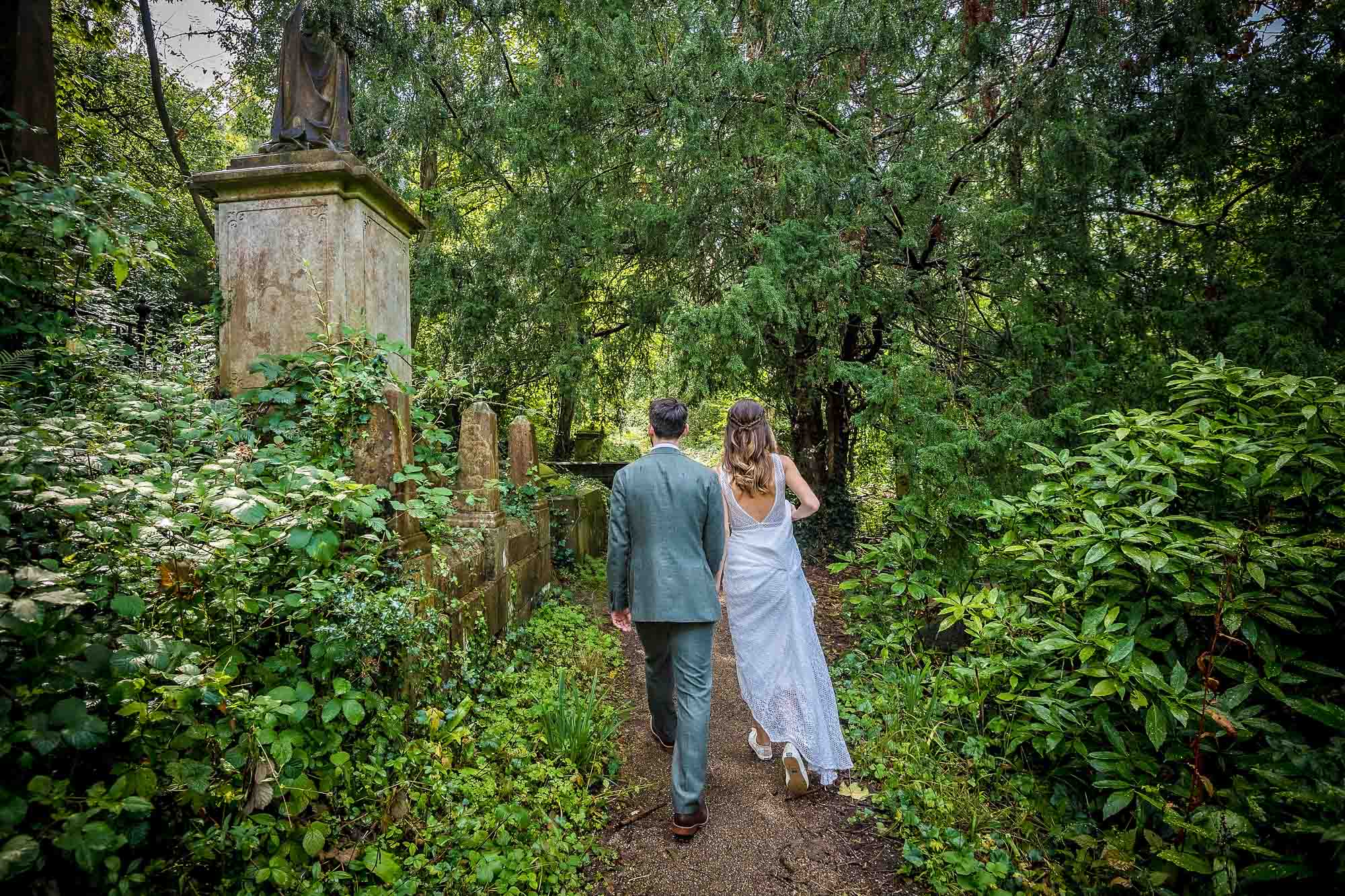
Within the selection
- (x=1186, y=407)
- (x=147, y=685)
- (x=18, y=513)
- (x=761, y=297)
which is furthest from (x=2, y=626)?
(x=761, y=297)

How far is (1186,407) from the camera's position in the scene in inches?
109

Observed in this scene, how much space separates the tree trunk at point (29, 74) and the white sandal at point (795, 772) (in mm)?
7314

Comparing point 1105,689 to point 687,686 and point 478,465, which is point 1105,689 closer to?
point 687,686

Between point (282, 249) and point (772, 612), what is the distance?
371 centimetres

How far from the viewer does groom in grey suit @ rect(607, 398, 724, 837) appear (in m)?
2.71

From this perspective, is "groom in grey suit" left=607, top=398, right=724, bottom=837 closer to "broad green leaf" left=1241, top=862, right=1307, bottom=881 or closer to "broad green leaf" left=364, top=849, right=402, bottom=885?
"broad green leaf" left=364, top=849, right=402, bottom=885

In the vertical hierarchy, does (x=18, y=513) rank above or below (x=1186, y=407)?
below

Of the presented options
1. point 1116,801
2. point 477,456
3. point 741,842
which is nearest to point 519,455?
point 477,456

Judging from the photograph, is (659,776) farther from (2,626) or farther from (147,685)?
(2,626)

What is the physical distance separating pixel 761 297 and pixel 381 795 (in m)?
4.31

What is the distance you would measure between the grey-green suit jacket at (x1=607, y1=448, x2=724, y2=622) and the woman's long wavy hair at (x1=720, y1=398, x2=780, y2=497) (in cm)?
34

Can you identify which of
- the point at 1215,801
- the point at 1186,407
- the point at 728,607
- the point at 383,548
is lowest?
the point at 1215,801

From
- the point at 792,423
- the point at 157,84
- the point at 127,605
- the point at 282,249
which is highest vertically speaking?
the point at 157,84

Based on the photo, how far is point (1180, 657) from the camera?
249cm
